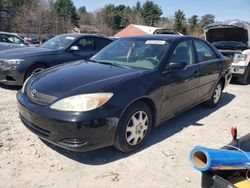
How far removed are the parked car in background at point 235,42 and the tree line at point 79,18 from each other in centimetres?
3584

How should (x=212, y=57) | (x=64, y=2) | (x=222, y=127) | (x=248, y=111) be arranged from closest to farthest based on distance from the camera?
(x=222, y=127)
(x=212, y=57)
(x=248, y=111)
(x=64, y=2)

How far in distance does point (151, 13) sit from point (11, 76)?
6673 cm

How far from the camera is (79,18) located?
73.1m

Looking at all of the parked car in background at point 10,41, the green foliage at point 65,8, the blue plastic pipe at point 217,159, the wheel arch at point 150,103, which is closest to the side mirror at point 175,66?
the wheel arch at point 150,103

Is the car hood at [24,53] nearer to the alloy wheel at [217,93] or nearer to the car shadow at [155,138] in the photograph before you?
the car shadow at [155,138]

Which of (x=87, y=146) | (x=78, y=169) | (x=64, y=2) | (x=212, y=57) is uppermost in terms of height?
(x=64, y=2)

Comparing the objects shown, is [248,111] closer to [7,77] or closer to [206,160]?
[206,160]

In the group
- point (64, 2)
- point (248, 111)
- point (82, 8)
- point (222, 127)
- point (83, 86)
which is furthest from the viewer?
point (82, 8)

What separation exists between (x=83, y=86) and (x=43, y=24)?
43013 mm

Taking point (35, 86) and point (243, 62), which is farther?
point (243, 62)

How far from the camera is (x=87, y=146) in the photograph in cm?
311

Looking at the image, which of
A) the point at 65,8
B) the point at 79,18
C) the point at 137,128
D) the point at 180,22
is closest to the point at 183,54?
the point at 137,128

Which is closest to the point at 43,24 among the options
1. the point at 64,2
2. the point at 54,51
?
the point at 64,2

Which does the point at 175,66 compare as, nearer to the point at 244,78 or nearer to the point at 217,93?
the point at 217,93
